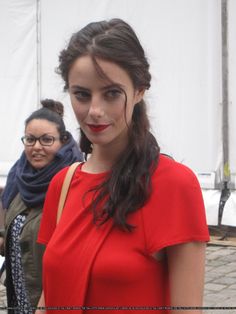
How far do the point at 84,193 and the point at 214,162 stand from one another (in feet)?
15.6

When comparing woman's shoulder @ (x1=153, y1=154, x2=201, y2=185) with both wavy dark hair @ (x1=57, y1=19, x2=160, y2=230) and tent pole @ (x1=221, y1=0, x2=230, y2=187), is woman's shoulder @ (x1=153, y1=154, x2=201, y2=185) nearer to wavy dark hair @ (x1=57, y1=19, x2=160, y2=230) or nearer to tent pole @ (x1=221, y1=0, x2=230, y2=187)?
wavy dark hair @ (x1=57, y1=19, x2=160, y2=230)

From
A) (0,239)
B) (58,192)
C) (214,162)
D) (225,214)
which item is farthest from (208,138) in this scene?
(58,192)

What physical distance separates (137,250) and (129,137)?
13.1 inches

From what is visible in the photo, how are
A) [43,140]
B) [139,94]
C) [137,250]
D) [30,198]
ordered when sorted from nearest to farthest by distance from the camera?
[137,250], [139,94], [30,198], [43,140]

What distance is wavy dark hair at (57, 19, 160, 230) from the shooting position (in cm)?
145

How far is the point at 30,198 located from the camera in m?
2.73

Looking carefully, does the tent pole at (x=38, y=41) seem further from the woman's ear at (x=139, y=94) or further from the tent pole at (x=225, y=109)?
the woman's ear at (x=139, y=94)

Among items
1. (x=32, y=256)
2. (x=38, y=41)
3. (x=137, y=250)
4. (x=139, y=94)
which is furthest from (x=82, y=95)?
(x=38, y=41)

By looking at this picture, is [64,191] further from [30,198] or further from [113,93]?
[30,198]

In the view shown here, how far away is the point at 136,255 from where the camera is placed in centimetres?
140

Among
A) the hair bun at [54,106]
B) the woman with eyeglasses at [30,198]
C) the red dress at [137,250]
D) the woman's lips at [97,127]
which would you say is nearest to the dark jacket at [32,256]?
the woman with eyeglasses at [30,198]

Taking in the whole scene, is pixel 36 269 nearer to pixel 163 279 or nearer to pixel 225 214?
pixel 163 279

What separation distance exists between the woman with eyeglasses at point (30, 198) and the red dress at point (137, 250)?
3.51ft

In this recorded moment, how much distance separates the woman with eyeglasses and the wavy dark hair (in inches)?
43.5
